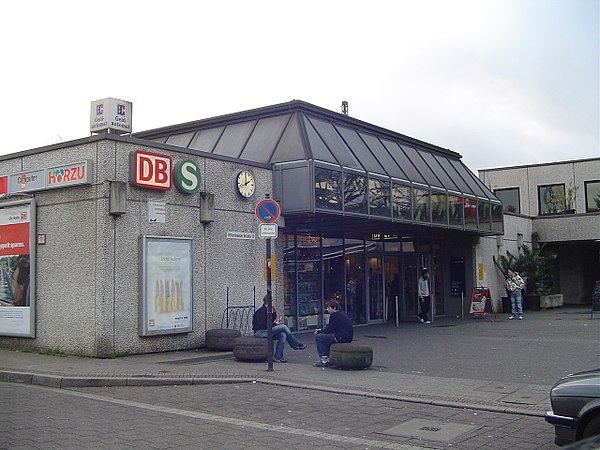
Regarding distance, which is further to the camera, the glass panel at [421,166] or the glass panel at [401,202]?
the glass panel at [421,166]

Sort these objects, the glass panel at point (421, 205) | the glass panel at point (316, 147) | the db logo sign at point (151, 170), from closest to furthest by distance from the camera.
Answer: the db logo sign at point (151, 170) < the glass panel at point (316, 147) < the glass panel at point (421, 205)

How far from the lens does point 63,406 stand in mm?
9680

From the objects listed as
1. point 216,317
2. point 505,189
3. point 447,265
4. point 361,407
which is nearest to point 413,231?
point 447,265

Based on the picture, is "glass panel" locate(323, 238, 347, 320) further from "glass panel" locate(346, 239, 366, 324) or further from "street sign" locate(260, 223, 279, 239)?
"street sign" locate(260, 223, 279, 239)

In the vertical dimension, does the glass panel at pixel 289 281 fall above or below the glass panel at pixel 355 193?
below

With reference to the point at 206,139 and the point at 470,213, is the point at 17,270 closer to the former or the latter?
the point at 206,139

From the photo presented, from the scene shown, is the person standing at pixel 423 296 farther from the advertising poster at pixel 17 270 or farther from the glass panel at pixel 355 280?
the advertising poster at pixel 17 270

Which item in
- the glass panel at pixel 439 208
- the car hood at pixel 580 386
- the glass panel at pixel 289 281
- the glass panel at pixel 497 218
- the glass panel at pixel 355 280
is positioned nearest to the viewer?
the car hood at pixel 580 386

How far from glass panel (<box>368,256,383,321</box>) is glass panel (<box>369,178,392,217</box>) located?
3.88 meters

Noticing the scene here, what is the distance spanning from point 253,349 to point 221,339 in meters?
1.81

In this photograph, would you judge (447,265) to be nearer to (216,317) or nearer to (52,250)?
(216,317)

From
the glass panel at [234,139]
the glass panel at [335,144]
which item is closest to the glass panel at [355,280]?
the glass panel at [335,144]

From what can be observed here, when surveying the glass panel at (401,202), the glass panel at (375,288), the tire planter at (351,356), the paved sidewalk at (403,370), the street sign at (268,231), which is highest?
the glass panel at (401,202)

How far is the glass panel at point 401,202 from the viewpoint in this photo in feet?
67.1
